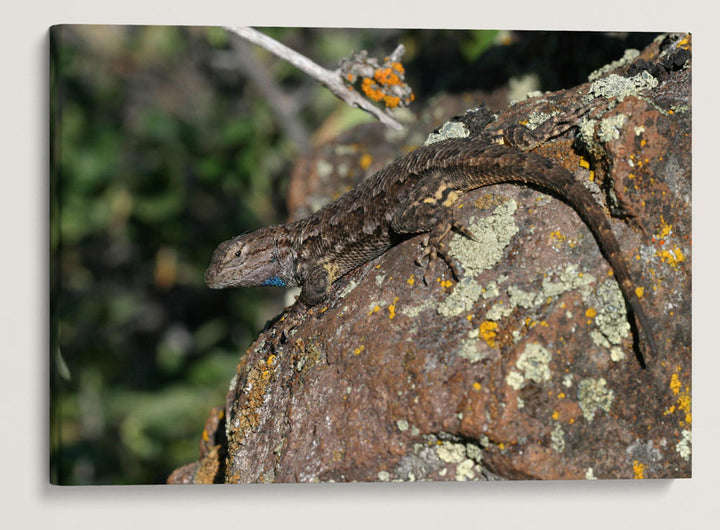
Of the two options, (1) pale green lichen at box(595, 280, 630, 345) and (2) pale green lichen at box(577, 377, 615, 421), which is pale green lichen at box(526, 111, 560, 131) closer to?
(1) pale green lichen at box(595, 280, 630, 345)

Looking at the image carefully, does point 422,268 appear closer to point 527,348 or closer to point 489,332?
point 489,332

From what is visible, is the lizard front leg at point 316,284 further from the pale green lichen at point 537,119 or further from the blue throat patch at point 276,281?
the pale green lichen at point 537,119

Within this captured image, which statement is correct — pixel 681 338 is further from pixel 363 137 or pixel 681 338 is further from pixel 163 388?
pixel 163 388

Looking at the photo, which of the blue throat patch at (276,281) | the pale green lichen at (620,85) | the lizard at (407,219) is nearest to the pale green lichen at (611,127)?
the lizard at (407,219)

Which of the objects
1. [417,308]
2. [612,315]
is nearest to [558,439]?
[612,315]

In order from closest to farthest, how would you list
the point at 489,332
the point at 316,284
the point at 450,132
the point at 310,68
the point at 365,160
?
the point at 489,332 → the point at 316,284 → the point at 450,132 → the point at 310,68 → the point at 365,160

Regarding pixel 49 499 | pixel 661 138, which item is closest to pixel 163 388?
pixel 49 499
